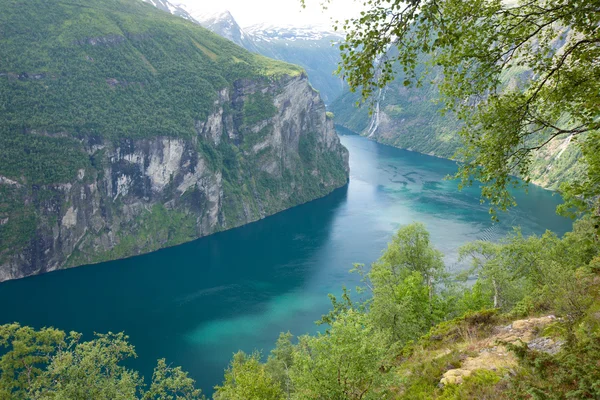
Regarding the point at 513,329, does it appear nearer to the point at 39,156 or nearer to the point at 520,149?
the point at 520,149

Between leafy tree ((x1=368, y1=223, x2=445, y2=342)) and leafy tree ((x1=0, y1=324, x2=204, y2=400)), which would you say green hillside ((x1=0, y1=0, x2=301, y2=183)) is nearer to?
leafy tree ((x1=0, y1=324, x2=204, y2=400))

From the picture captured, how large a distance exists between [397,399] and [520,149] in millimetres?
8204

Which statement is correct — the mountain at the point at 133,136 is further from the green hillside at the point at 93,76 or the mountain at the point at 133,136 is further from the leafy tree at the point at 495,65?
the leafy tree at the point at 495,65

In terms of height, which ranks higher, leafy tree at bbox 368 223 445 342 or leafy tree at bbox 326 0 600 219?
leafy tree at bbox 326 0 600 219

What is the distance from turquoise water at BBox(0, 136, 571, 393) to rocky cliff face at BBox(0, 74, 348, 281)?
24.6 feet

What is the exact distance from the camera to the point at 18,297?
3027 inches

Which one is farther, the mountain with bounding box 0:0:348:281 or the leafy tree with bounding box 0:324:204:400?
the mountain with bounding box 0:0:348:281

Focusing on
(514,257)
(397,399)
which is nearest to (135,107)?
(514,257)

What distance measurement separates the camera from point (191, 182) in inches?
4916

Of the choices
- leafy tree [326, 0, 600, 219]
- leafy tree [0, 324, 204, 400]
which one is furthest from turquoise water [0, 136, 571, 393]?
leafy tree [326, 0, 600, 219]

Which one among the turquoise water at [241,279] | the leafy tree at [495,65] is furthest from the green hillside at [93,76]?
the leafy tree at [495,65]

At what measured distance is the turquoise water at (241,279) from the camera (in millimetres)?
61438

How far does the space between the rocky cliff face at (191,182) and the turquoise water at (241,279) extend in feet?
24.6

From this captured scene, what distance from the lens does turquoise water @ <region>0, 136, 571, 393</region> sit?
61.4 metres
